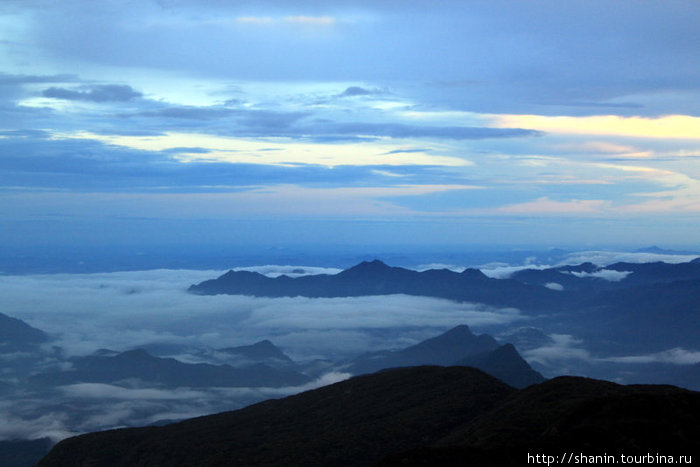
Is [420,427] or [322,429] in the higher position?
[420,427]

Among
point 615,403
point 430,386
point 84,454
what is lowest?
point 84,454

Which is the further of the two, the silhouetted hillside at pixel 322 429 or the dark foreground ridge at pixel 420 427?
the silhouetted hillside at pixel 322 429

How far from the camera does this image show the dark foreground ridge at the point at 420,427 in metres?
61.8

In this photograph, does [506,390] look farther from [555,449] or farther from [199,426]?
[199,426]

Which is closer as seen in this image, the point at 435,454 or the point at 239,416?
the point at 435,454

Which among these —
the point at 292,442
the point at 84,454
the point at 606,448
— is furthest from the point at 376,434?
the point at 84,454

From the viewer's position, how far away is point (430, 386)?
12094cm

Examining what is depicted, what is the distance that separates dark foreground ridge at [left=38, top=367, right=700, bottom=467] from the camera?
61.8 metres

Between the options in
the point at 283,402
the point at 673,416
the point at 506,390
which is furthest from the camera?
the point at 283,402

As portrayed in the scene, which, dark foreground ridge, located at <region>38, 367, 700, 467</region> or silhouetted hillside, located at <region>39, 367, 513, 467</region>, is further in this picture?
silhouetted hillside, located at <region>39, 367, 513, 467</region>

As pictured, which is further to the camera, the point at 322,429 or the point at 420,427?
the point at 322,429

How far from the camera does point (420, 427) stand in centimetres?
9844

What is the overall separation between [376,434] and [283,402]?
3525cm

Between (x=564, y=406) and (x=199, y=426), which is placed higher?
(x=564, y=406)
